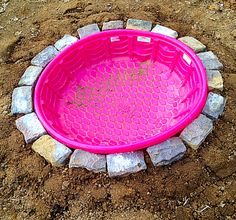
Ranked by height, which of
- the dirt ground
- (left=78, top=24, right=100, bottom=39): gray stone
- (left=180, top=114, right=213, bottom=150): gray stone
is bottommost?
the dirt ground

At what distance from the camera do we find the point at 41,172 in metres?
2.42

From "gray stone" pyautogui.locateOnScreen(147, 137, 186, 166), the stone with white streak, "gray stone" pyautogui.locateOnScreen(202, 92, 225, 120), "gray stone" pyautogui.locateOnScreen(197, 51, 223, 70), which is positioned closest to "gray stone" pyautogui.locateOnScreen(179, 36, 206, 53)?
"gray stone" pyautogui.locateOnScreen(197, 51, 223, 70)

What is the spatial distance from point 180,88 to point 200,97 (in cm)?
34

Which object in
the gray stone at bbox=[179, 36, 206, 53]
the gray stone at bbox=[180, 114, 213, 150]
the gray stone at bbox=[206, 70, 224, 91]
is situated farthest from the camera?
the gray stone at bbox=[179, 36, 206, 53]

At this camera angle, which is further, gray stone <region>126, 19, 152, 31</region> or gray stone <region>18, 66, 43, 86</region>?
gray stone <region>126, 19, 152, 31</region>

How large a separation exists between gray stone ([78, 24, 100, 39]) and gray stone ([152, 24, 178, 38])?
A: 1.44ft

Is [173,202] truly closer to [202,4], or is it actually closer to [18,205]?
[18,205]

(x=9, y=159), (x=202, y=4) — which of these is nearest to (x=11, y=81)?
(x=9, y=159)

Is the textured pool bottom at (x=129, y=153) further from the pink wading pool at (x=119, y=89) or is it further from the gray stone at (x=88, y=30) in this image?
the gray stone at (x=88, y=30)

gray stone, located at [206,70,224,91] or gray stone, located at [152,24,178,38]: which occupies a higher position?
gray stone, located at [152,24,178,38]

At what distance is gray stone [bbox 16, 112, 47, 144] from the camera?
252 cm

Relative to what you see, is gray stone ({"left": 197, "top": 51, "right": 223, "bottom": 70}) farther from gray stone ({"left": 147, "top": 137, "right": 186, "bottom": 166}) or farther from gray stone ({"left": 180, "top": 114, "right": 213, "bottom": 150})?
gray stone ({"left": 147, "top": 137, "right": 186, "bottom": 166})

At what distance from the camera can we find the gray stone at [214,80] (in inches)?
103

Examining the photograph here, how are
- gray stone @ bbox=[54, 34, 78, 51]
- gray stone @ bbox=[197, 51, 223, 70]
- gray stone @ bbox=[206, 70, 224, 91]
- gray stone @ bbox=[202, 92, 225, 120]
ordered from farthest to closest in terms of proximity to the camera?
1. gray stone @ bbox=[54, 34, 78, 51]
2. gray stone @ bbox=[197, 51, 223, 70]
3. gray stone @ bbox=[206, 70, 224, 91]
4. gray stone @ bbox=[202, 92, 225, 120]
